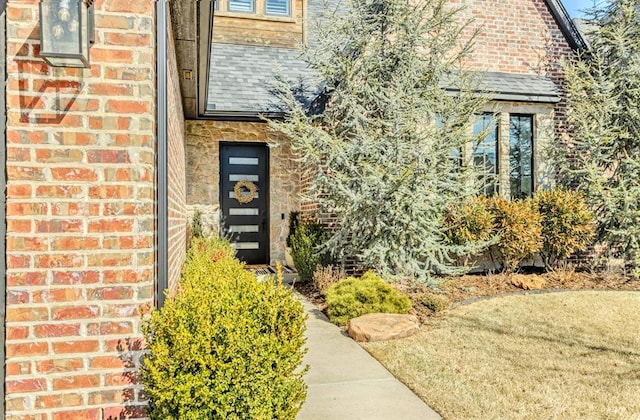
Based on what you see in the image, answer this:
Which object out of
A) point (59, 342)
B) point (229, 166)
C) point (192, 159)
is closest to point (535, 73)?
point (229, 166)

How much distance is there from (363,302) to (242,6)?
Result: 30.0ft

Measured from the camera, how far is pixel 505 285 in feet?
25.8

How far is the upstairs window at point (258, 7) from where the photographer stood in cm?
1156

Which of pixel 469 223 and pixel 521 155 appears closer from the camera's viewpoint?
pixel 469 223

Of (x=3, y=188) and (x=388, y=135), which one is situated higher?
(x=388, y=135)

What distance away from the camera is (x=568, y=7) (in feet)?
35.1

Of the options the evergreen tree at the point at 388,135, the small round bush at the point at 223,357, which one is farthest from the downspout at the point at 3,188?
the evergreen tree at the point at 388,135

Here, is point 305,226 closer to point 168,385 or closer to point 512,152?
point 512,152

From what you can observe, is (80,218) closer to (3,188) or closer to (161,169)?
(3,188)

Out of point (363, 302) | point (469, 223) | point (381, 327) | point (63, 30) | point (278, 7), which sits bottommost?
point (381, 327)

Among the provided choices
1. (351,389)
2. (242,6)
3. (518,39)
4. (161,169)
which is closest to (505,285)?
(351,389)

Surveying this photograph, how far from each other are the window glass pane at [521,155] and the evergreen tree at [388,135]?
257cm

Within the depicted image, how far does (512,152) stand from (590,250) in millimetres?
2754

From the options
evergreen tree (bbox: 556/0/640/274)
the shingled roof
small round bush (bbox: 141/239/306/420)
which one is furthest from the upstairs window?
small round bush (bbox: 141/239/306/420)
